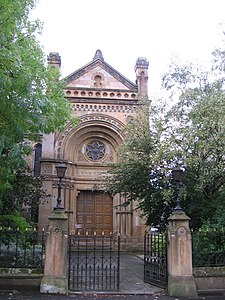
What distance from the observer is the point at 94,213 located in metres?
22.0

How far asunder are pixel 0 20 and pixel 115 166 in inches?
313

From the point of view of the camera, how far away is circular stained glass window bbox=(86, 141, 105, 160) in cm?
2302

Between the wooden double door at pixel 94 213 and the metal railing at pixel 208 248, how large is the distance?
38.6ft

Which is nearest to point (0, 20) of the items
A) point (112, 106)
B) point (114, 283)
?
point (114, 283)

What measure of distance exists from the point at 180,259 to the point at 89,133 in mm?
14240

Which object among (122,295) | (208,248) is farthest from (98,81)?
(122,295)

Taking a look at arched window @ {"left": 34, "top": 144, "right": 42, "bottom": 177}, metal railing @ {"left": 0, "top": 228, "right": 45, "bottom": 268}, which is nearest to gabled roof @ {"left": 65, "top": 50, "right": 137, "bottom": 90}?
arched window @ {"left": 34, "top": 144, "right": 42, "bottom": 177}

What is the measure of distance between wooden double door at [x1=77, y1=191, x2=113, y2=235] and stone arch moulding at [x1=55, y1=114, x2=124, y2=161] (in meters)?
2.72

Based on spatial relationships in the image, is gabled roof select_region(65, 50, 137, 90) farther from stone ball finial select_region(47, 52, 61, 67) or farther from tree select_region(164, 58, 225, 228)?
tree select_region(164, 58, 225, 228)

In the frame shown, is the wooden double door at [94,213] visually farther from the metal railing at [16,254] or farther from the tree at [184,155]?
the metal railing at [16,254]

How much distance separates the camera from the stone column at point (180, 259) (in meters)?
9.27

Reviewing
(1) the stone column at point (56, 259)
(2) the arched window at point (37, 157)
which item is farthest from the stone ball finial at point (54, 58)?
(1) the stone column at point (56, 259)

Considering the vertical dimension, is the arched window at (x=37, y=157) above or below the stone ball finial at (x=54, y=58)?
below

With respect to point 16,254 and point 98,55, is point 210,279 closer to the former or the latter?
point 16,254
